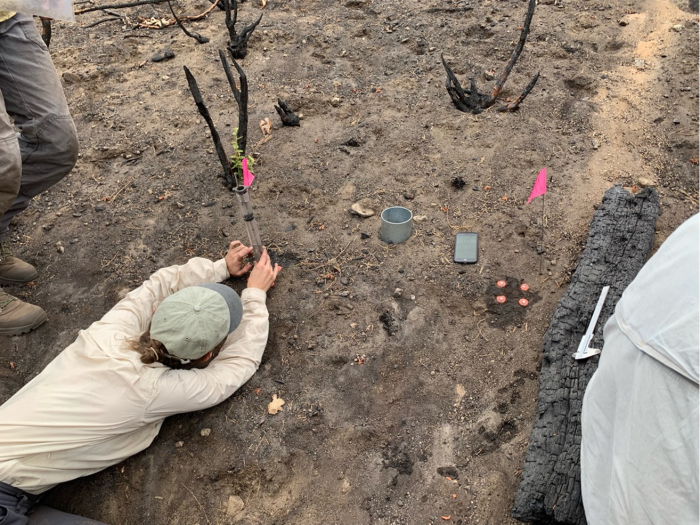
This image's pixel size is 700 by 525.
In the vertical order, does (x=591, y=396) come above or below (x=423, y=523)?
above

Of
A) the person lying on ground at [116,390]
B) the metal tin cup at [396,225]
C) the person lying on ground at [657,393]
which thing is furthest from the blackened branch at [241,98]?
the person lying on ground at [657,393]

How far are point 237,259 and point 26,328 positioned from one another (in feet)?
3.85

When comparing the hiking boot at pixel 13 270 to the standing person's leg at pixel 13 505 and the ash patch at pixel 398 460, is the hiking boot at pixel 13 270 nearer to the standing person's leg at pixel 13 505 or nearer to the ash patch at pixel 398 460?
the standing person's leg at pixel 13 505

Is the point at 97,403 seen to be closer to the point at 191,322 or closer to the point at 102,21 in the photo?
the point at 191,322

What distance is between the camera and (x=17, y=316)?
2.66 meters

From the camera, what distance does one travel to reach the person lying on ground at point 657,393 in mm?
1149

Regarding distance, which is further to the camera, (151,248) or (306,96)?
(306,96)

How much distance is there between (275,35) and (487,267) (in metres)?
3.47

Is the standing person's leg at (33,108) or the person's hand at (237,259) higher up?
the standing person's leg at (33,108)

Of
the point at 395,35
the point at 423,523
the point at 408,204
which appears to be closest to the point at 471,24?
the point at 395,35

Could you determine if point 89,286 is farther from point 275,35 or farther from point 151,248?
point 275,35

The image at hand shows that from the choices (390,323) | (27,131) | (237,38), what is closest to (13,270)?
(27,131)

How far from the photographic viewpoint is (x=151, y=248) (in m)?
3.08

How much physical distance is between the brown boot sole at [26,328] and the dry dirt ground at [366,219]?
5 cm
